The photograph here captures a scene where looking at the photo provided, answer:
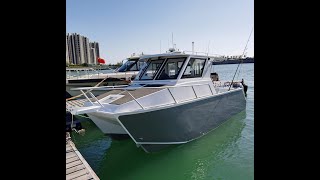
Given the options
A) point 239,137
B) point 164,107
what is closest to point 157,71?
point 164,107

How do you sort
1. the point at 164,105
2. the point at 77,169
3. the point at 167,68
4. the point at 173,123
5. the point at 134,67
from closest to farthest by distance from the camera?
1. the point at 77,169
2. the point at 164,105
3. the point at 173,123
4. the point at 167,68
5. the point at 134,67

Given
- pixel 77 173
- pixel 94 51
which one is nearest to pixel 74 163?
pixel 77 173

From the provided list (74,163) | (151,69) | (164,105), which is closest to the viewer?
A: (74,163)

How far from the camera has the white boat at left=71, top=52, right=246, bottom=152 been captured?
6598 millimetres

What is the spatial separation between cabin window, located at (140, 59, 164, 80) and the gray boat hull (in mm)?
2036

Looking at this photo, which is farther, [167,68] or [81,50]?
[81,50]

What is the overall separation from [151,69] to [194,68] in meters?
1.64

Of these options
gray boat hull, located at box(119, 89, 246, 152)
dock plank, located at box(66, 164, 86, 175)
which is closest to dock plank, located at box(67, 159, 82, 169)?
dock plank, located at box(66, 164, 86, 175)

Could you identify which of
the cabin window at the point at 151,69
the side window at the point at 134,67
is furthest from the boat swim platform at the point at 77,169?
the side window at the point at 134,67

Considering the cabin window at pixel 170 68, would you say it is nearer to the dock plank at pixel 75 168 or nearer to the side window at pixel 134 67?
the dock plank at pixel 75 168

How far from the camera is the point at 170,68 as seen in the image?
872cm

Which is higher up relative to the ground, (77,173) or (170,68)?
(170,68)

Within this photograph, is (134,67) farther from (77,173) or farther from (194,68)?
(77,173)

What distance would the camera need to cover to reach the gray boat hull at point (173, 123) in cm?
658
